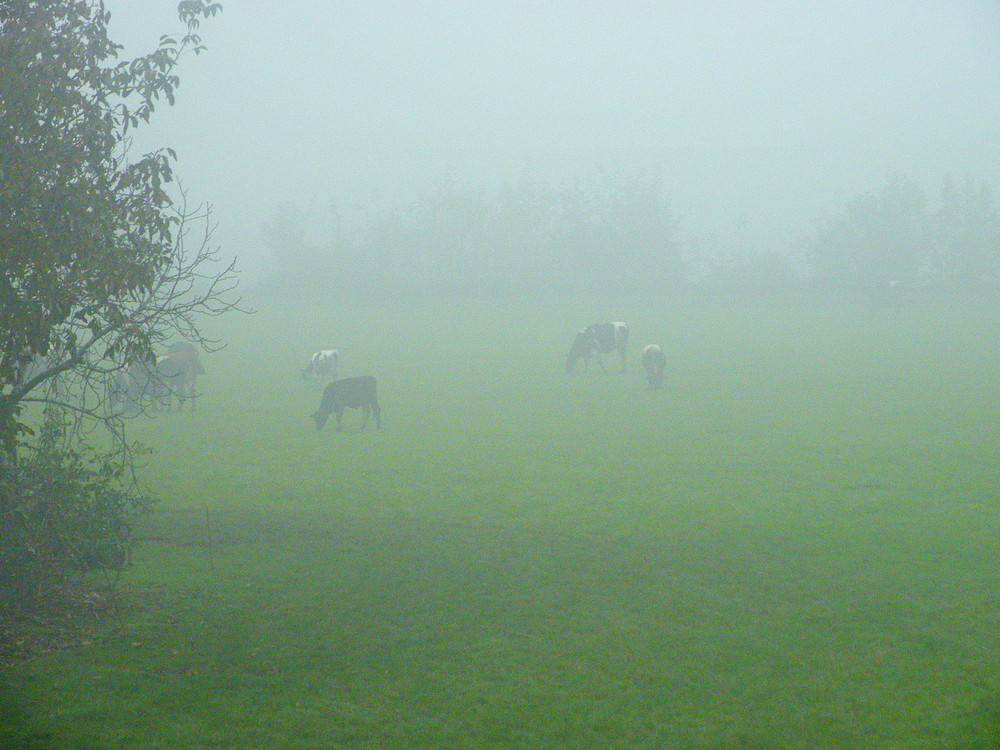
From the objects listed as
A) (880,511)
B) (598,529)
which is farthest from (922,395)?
(598,529)

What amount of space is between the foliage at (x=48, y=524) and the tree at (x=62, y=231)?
20mm

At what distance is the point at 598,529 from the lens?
43.5 feet

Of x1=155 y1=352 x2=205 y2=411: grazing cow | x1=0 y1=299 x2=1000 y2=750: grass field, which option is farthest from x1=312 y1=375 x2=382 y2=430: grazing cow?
x1=155 y1=352 x2=205 y2=411: grazing cow

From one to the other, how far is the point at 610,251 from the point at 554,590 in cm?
5789

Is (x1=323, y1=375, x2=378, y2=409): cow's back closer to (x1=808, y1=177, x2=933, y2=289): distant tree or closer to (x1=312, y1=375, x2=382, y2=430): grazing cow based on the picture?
(x1=312, y1=375, x2=382, y2=430): grazing cow

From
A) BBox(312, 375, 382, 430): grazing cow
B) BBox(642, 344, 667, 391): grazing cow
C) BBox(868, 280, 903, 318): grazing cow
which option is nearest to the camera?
BBox(312, 375, 382, 430): grazing cow

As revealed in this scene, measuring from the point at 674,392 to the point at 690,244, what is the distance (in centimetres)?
4549

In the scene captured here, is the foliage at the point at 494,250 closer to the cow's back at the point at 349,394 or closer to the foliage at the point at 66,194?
the cow's back at the point at 349,394

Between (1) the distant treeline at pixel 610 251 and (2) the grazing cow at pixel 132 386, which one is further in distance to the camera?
(1) the distant treeline at pixel 610 251

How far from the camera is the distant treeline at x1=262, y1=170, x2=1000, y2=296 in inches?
2467

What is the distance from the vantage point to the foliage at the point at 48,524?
344 inches

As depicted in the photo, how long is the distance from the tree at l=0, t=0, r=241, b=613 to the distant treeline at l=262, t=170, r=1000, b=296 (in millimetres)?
55403

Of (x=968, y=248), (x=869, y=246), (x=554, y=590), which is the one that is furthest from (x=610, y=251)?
(x=554, y=590)

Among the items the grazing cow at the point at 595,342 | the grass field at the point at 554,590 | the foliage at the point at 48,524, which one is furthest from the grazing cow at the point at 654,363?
the foliage at the point at 48,524
